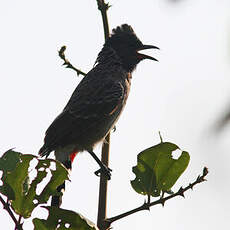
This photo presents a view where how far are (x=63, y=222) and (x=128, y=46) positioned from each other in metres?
4.93

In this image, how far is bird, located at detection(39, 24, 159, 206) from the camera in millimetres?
5398

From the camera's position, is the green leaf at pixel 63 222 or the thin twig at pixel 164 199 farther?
the thin twig at pixel 164 199

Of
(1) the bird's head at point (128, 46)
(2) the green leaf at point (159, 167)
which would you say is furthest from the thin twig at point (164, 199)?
(1) the bird's head at point (128, 46)

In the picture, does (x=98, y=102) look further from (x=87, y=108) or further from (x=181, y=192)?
(x=181, y=192)

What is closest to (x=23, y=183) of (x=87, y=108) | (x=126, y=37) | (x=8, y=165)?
(x=8, y=165)

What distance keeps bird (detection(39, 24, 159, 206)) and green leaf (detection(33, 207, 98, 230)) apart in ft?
8.80

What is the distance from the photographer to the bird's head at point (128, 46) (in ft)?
22.3

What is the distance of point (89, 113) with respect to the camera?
6.02 meters

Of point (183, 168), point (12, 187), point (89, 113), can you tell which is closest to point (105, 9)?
point (183, 168)

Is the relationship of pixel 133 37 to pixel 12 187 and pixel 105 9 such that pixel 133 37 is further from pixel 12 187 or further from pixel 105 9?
pixel 12 187

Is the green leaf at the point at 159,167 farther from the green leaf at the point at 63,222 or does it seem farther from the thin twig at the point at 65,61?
the thin twig at the point at 65,61

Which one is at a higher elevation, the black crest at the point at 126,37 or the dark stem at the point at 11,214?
the black crest at the point at 126,37

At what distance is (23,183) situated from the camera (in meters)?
2.31

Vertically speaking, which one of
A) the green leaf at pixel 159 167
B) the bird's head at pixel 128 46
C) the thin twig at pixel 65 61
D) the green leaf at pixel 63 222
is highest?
the bird's head at pixel 128 46
